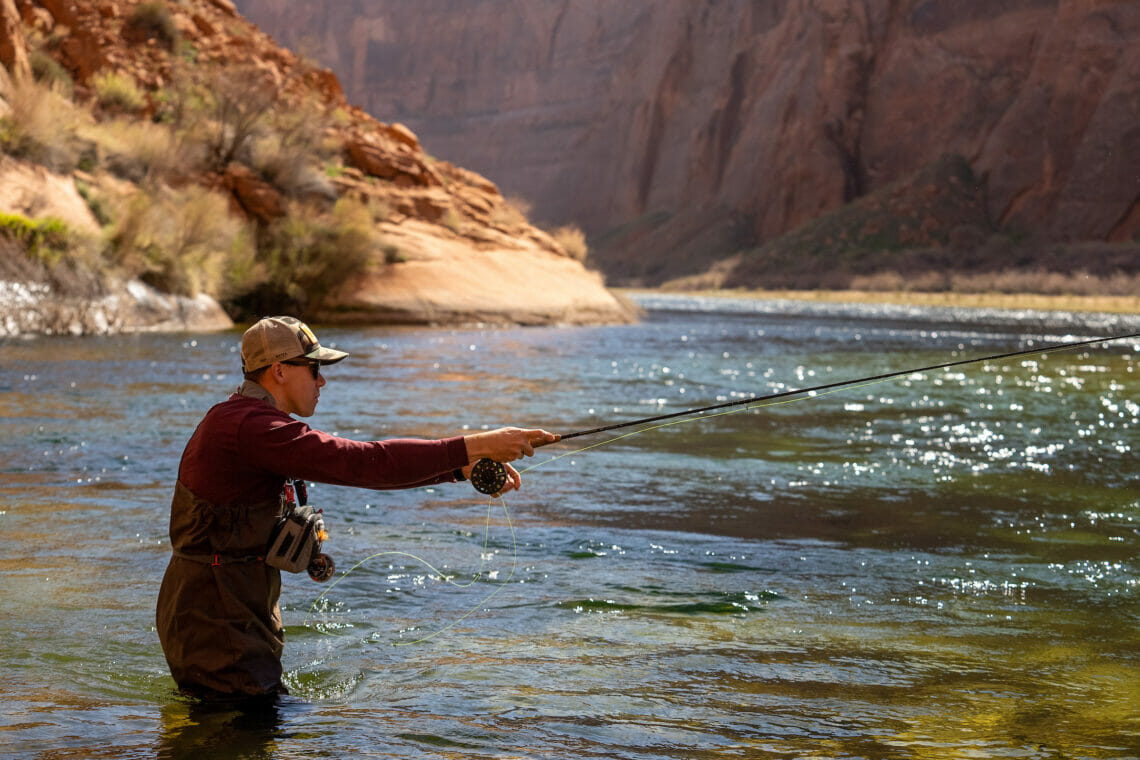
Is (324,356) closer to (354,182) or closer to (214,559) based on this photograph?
(214,559)

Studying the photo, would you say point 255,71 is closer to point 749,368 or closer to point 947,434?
point 749,368

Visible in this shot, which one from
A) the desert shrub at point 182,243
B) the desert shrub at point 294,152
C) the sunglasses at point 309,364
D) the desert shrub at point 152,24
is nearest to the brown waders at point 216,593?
the sunglasses at point 309,364

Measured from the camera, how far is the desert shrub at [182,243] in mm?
24141

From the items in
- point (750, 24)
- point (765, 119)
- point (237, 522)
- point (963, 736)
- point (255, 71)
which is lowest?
point (963, 736)

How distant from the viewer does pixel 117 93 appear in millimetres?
32062

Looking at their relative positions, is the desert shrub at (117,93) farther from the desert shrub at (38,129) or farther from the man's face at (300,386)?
the man's face at (300,386)

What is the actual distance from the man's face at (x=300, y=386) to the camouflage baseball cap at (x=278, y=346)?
0.19 ft

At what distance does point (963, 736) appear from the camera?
447cm

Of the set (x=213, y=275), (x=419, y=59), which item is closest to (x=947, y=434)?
(x=213, y=275)

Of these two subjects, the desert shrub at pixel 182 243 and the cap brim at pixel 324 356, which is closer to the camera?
the cap brim at pixel 324 356

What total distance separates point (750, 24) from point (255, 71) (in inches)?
3754

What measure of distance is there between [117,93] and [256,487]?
30.4 meters

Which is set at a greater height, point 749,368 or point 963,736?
point 749,368

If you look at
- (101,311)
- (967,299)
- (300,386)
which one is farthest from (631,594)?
(967,299)
